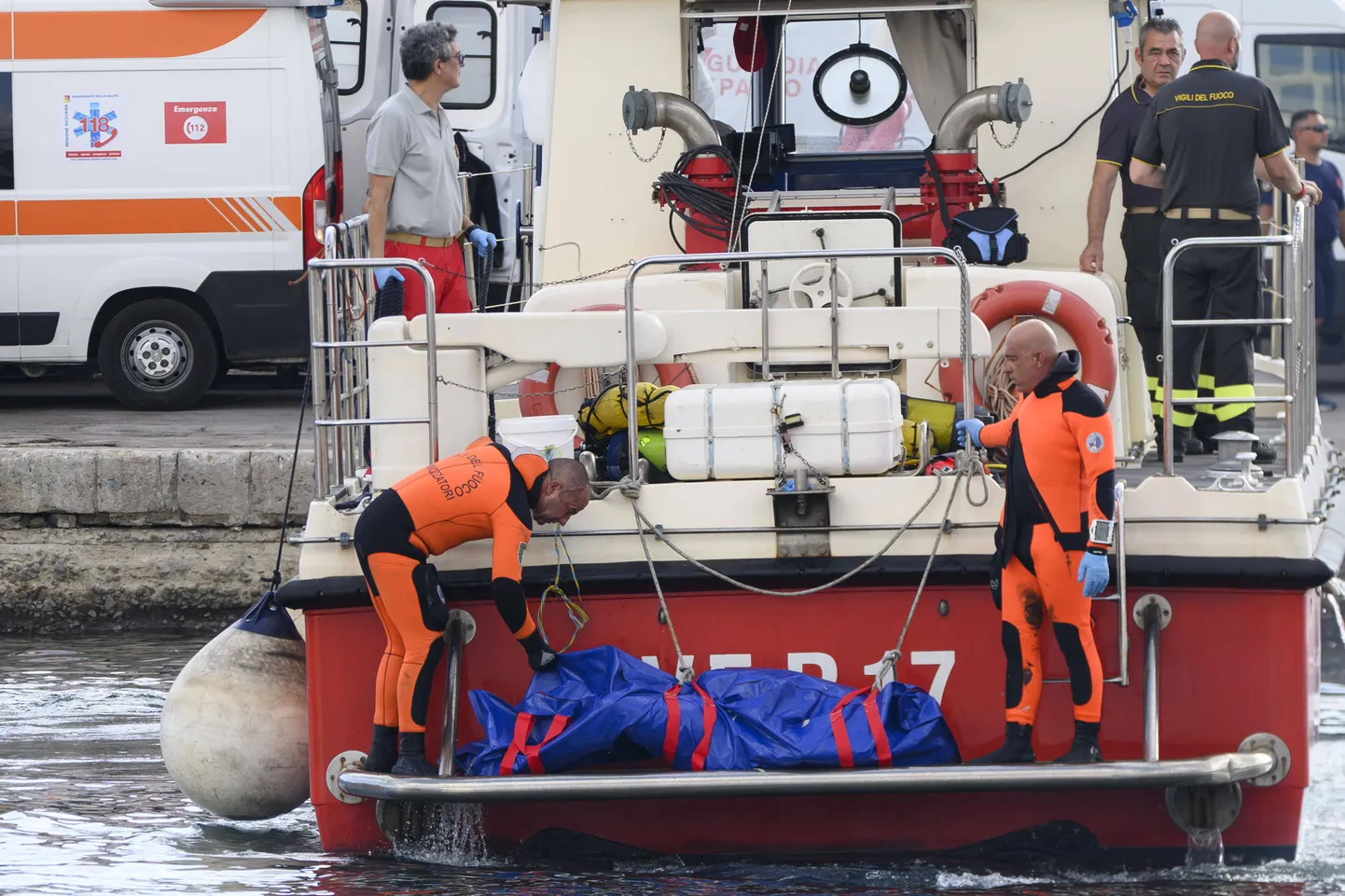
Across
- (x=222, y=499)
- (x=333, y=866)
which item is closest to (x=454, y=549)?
(x=333, y=866)

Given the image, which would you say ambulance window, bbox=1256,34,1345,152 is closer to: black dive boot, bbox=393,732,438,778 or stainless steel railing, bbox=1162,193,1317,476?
stainless steel railing, bbox=1162,193,1317,476

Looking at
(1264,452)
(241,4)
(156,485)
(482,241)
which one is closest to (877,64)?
(482,241)

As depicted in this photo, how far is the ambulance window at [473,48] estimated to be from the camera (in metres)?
13.0

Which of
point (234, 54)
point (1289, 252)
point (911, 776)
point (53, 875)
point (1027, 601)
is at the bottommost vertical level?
point (53, 875)

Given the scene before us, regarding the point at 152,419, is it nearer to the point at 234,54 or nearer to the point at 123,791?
the point at 234,54

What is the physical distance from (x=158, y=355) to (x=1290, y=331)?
7838 millimetres

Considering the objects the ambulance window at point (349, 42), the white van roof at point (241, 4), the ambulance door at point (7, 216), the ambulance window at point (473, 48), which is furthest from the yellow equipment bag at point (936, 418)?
the ambulance window at point (473, 48)

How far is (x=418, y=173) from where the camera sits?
287 inches

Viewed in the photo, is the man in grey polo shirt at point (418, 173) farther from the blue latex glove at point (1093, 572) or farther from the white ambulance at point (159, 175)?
the white ambulance at point (159, 175)

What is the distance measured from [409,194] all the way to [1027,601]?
10.4ft

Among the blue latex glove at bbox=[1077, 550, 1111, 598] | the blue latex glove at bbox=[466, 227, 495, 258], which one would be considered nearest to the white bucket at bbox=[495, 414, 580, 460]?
the blue latex glove at bbox=[1077, 550, 1111, 598]

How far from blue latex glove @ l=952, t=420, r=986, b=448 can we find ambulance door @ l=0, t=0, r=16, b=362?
752 centimetres

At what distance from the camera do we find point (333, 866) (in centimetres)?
550

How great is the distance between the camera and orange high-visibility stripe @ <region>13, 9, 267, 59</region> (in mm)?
11039
